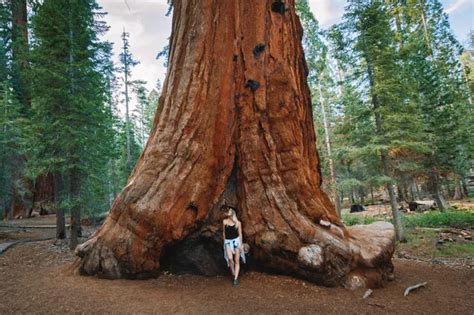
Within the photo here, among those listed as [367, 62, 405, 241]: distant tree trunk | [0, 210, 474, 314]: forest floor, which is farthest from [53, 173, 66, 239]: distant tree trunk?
[367, 62, 405, 241]: distant tree trunk

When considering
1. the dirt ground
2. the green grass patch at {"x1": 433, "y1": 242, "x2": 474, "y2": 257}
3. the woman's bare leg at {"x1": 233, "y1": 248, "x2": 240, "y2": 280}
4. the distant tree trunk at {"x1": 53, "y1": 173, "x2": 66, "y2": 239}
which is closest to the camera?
the dirt ground

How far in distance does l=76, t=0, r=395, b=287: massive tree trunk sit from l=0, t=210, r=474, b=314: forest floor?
337 mm

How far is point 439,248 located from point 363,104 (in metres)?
6.50

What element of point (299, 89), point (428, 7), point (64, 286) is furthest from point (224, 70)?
point (428, 7)

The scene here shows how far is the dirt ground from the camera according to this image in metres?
4.14

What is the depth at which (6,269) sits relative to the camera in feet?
22.6

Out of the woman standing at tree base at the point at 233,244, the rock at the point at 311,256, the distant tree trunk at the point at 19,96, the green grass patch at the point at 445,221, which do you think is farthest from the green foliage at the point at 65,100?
the green grass patch at the point at 445,221

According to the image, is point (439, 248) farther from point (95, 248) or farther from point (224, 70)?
point (95, 248)

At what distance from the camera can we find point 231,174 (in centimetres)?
658

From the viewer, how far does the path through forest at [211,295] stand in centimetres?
415

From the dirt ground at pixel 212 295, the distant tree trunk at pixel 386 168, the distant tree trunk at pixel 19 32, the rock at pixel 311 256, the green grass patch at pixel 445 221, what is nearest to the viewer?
the dirt ground at pixel 212 295

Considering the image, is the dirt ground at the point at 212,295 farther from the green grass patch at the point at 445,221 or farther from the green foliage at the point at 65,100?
the green grass patch at the point at 445,221

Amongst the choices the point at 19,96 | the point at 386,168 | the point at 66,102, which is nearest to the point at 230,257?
the point at 66,102

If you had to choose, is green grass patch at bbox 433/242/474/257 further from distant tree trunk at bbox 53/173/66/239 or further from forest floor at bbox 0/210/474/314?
distant tree trunk at bbox 53/173/66/239
